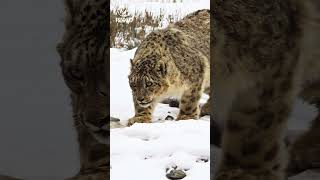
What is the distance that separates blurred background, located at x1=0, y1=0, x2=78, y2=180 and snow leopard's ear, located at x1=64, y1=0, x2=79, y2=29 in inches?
17.4

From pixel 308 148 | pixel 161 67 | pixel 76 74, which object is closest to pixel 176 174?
pixel 308 148

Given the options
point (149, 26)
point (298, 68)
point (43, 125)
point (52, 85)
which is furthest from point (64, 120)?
point (149, 26)

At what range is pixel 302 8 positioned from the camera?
7.09 feet

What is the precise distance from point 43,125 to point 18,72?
654mm

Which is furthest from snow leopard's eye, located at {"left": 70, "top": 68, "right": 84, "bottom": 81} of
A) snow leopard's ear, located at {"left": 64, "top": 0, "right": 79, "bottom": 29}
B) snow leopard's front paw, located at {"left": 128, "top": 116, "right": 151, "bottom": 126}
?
snow leopard's front paw, located at {"left": 128, "top": 116, "right": 151, "bottom": 126}

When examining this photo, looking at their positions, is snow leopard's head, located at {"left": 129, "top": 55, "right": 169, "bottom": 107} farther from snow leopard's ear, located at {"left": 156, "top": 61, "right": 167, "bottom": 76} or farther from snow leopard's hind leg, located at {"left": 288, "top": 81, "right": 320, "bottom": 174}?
snow leopard's hind leg, located at {"left": 288, "top": 81, "right": 320, "bottom": 174}

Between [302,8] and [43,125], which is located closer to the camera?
[302,8]

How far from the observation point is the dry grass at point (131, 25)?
522 cm

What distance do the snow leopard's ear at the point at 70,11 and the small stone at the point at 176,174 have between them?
0.97 m

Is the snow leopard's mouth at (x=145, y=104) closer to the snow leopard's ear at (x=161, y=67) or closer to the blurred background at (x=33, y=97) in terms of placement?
the snow leopard's ear at (x=161, y=67)

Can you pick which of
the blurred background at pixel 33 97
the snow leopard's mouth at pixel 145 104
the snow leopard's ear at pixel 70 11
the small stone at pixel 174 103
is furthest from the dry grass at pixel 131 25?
the snow leopard's ear at pixel 70 11

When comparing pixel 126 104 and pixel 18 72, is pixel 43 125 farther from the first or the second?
pixel 126 104

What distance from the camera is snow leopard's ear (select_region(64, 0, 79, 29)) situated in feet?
7.33

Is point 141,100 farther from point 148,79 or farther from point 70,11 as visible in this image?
point 70,11
